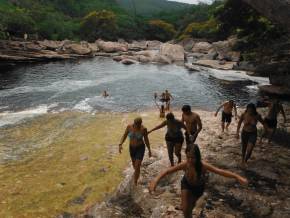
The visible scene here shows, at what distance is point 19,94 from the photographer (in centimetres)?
3341

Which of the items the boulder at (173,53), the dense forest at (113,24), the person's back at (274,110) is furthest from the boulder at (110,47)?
the person's back at (274,110)

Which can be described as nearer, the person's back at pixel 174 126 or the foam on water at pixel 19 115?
the person's back at pixel 174 126

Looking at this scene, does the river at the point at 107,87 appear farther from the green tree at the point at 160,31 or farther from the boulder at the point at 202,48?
the green tree at the point at 160,31

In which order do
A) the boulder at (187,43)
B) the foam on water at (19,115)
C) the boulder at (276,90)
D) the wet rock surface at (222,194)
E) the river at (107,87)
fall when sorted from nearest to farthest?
1. the wet rock surface at (222,194)
2. the foam on water at (19,115)
3. the river at (107,87)
4. the boulder at (276,90)
5. the boulder at (187,43)

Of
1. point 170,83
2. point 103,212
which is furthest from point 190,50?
point 103,212

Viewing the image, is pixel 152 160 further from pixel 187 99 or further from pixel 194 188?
pixel 187 99

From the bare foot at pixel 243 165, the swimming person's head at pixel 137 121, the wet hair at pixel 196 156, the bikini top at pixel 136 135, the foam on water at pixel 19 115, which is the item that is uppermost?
the wet hair at pixel 196 156

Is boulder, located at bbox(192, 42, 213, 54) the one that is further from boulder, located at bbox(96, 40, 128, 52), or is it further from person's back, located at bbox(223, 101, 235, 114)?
person's back, located at bbox(223, 101, 235, 114)

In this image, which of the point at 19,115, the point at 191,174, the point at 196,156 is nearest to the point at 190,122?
the point at 191,174

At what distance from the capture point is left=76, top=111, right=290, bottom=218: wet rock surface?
9062 millimetres

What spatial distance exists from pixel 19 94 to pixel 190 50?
5916 cm

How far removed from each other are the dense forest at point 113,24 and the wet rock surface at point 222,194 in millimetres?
8857

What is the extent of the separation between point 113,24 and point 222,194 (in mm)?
100560

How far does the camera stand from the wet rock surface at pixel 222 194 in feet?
29.7
